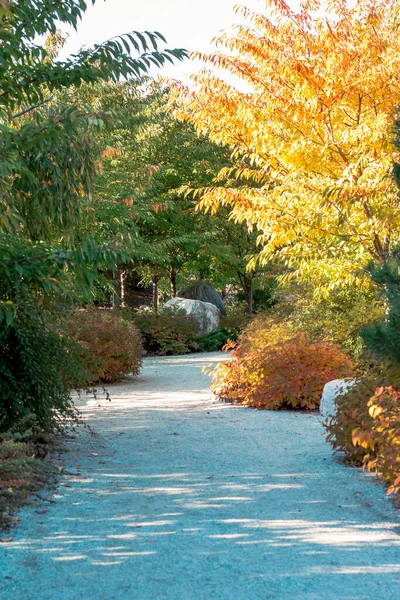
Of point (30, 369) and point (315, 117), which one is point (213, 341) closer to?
point (315, 117)

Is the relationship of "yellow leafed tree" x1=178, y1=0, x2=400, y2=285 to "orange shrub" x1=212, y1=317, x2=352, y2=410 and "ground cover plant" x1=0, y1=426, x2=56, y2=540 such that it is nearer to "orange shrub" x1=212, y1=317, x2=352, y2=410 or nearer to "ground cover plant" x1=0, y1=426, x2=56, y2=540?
"orange shrub" x1=212, y1=317, x2=352, y2=410

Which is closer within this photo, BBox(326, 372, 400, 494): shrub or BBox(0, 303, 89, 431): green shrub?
BBox(326, 372, 400, 494): shrub

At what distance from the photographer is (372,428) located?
5785 millimetres

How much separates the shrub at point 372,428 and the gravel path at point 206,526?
0.70ft

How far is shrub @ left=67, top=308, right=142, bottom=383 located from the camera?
12961 millimetres

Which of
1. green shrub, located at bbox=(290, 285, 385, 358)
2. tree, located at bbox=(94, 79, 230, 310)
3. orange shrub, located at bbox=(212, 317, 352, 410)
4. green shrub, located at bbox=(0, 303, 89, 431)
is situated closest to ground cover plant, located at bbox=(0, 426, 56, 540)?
green shrub, located at bbox=(0, 303, 89, 431)

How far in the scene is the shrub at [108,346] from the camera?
12961 millimetres

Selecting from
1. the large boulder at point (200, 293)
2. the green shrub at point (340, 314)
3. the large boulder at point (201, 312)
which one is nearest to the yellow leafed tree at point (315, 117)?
the green shrub at point (340, 314)

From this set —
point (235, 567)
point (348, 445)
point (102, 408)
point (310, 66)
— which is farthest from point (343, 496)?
point (310, 66)

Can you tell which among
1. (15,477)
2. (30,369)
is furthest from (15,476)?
(30,369)

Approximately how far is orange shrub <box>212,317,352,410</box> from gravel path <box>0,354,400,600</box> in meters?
1.72

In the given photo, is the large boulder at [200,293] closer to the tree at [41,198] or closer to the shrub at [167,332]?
the shrub at [167,332]

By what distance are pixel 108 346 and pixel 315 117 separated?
18.6 feet

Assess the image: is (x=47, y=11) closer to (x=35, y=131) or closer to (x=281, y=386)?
(x=35, y=131)
